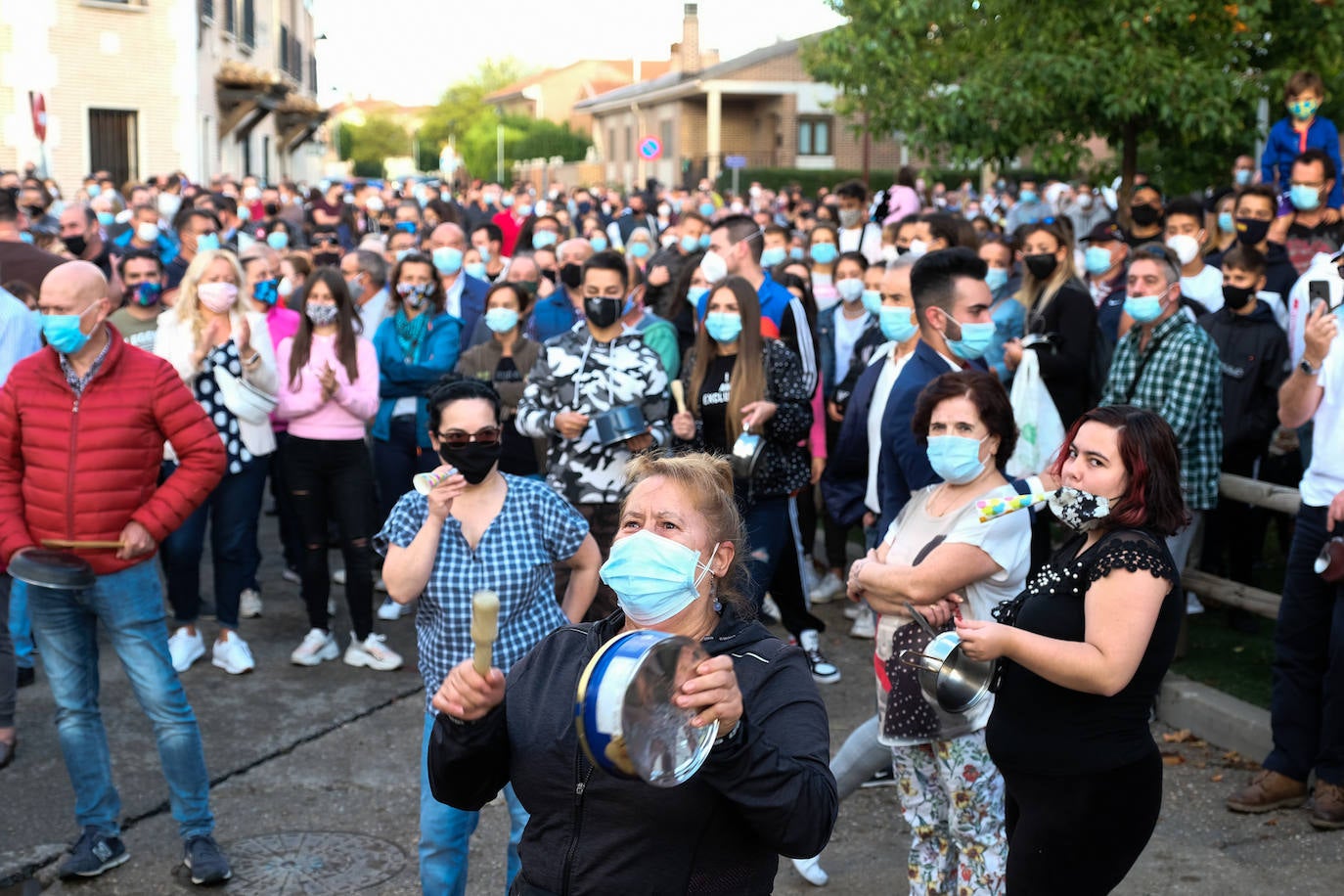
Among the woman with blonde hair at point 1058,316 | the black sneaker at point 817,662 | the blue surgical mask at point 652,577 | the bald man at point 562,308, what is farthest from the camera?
the bald man at point 562,308

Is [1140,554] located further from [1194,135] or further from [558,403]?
[1194,135]

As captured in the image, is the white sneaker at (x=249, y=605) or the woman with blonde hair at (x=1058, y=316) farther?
the white sneaker at (x=249, y=605)

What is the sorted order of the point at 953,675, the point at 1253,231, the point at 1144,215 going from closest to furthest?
the point at 953,675
the point at 1253,231
the point at 1144,215

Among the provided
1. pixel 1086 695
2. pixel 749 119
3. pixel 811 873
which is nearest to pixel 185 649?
pixel 811 873

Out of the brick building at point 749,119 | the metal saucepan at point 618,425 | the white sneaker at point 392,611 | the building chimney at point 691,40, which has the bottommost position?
the white sneaker at point 392,611

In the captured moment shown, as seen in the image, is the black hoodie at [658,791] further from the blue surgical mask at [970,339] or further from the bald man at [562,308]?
the bald man at [562,308]

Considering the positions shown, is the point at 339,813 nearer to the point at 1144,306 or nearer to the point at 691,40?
the point at 1144,306

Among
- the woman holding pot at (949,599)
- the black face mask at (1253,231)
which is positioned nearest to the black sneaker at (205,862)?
the woman holding pot at (949,599)

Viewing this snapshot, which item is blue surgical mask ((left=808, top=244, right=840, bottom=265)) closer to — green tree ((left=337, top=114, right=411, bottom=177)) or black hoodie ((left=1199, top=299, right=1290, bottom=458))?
black hoodie ((left=1199, top=299, right=1290, bottom=458))

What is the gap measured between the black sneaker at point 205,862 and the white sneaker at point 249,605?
3.57m

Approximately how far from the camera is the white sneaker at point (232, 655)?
7.70 meters

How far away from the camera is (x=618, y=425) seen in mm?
6398

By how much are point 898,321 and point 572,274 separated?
11.6 feet

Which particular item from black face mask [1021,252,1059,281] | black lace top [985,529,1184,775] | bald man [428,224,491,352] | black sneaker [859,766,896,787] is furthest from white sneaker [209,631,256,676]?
black lace top [985,529,1184,775]
